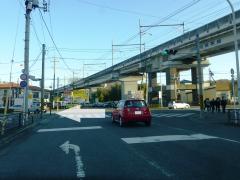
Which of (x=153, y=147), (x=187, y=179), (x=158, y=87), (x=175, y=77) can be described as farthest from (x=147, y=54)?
(x=187, y=179)

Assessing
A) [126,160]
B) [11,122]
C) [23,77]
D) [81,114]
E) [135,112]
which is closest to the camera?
[126,160]

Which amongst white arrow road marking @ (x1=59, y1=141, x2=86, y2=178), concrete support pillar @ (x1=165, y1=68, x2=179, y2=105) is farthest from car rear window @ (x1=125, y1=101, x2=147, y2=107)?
concrete support pillar @ (x1=165, y1=68, x2=179, y2=105)

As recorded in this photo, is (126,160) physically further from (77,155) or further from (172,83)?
(172,83)

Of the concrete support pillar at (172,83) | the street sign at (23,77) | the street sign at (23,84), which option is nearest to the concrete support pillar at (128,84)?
the concrete support pillar at (172,83)

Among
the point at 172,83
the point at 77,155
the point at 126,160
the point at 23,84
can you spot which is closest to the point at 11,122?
the point at 23,84

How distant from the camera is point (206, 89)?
300ft

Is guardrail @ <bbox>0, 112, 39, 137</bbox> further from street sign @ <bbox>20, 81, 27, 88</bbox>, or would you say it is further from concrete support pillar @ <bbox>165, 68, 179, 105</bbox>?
concrete support pillar @ <bbox>165, 68, 179, 105</bbox>

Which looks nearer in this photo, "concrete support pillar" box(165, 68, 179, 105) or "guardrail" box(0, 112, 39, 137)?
"guardrail" box(0, 112, 39, 137)

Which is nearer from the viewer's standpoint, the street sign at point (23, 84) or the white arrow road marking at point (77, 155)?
the white arrow road marking at point (77, 155)

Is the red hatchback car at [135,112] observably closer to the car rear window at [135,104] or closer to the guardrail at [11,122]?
the car rear window at [135,104]

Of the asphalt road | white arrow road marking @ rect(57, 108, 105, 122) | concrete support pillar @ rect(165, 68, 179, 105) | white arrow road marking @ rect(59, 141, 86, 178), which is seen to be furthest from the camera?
concrete support pillar @ rect(165, 68, 179, 105)

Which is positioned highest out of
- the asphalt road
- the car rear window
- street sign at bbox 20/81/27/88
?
street sign at bbox 20/81/27/88

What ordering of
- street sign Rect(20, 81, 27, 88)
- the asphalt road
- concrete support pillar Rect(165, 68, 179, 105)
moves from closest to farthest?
the asphalt road, street sign Rect(20, 81, 27, 88), concrete support pillar Rect(165, 68, 179, 105)

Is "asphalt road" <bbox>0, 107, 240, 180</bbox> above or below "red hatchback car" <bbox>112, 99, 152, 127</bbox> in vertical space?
below
